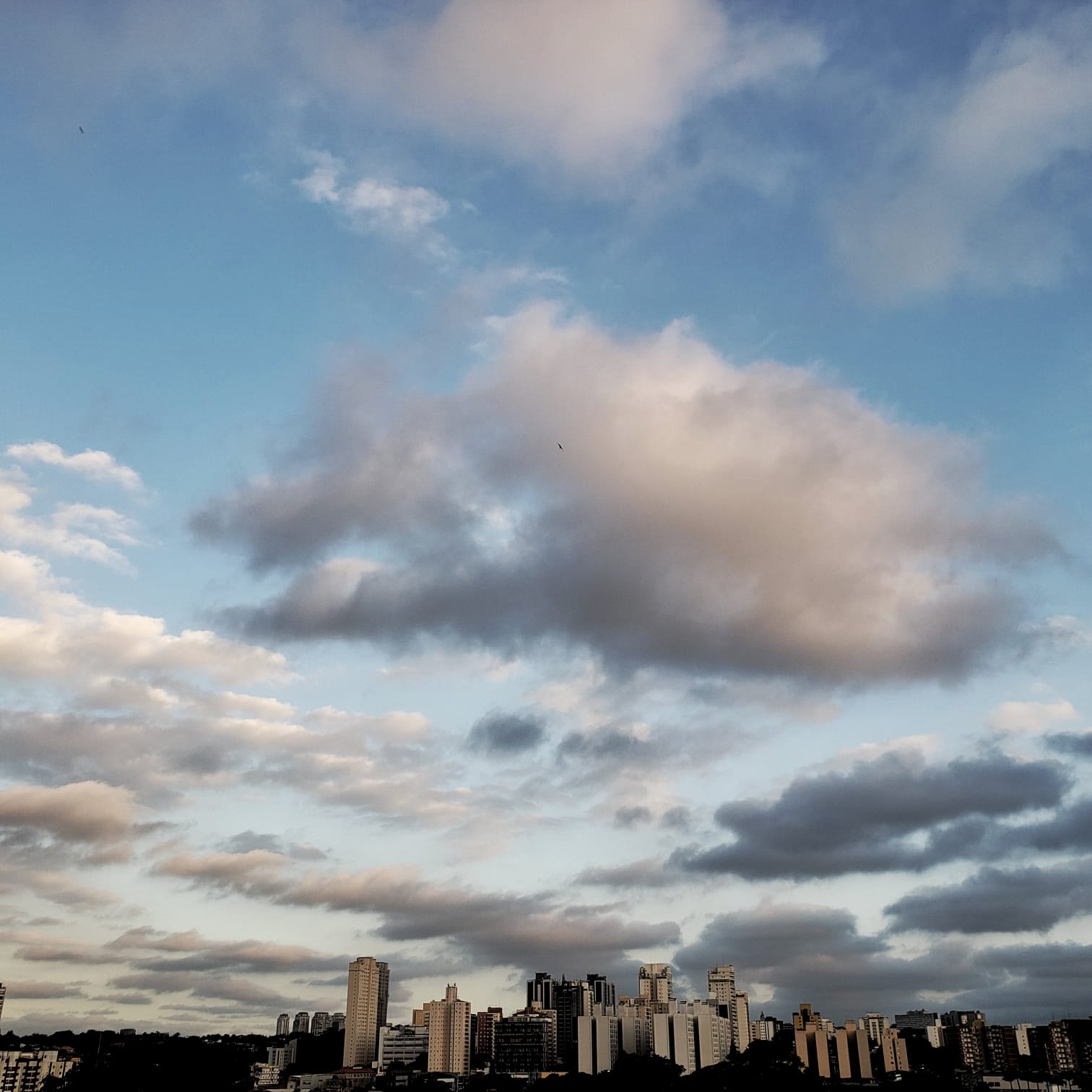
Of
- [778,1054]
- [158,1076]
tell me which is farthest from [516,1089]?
[158,1076]

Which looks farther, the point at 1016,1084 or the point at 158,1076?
the point at 1016,1084

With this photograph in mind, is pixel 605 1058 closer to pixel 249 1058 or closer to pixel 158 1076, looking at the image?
pixel 249 1058

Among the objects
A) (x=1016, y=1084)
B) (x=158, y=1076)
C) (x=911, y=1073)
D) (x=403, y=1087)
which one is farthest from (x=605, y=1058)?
(x=158, y=1076)

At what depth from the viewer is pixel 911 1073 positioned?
626ft

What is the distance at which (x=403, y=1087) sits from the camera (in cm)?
19800

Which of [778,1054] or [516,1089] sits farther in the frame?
[516,1089]

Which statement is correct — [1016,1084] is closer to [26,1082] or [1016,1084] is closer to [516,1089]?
[516,1089]

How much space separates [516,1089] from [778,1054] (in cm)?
5598

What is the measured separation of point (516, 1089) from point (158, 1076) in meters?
76.9

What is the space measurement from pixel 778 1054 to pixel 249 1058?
2789 inches

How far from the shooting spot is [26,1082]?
19200 centimetres

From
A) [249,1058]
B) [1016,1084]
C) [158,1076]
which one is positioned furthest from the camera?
[1016,1084]

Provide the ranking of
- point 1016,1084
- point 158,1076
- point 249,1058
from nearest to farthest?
point 158,1076, point 249,1058, point 1016,1084

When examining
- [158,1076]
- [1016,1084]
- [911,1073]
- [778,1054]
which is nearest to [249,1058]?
[158,1076]
